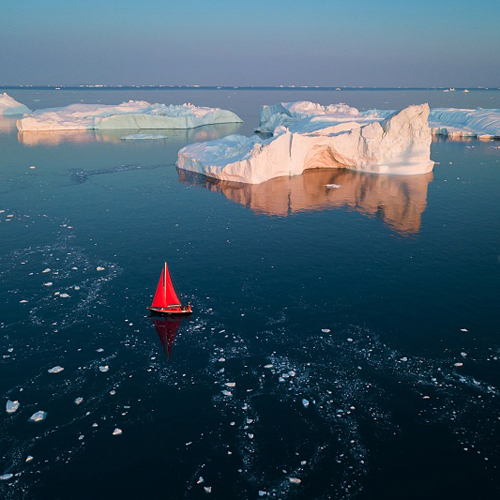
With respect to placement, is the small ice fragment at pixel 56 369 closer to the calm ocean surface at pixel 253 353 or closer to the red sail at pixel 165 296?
the calm ocean surface at pixel 253 353

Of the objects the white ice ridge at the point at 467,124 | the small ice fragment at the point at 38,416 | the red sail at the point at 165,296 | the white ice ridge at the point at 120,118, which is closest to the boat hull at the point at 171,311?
the red sail at the point at 165,296

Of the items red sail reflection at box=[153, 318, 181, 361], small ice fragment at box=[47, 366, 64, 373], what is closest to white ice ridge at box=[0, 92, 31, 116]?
red sail reflection at box=[153, 318, 181, 361]

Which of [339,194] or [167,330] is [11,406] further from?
[339,194]

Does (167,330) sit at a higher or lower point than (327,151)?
lower

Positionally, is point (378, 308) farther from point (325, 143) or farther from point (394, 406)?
point (325, 143)

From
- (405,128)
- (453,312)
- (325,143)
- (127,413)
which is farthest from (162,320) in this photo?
(405,128)

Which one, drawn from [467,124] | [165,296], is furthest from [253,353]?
[467,124]

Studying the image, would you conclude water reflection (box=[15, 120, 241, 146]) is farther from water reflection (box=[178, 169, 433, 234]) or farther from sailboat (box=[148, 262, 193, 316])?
sailboat (box=[148, 262, 193, 316])
